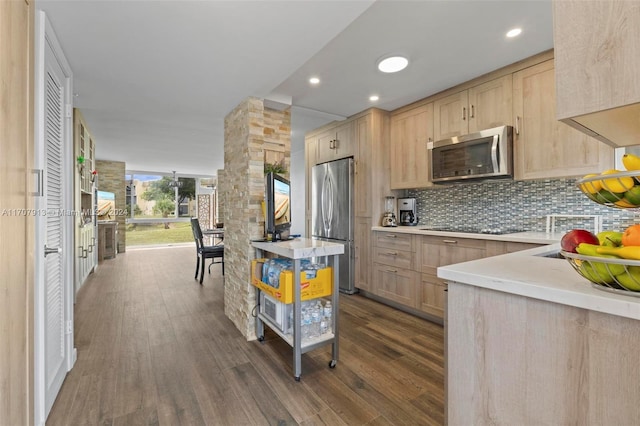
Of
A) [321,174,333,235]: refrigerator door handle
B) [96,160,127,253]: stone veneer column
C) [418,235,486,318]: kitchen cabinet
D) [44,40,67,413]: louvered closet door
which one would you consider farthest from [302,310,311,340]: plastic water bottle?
[96,160,127,253]: stone veneer column

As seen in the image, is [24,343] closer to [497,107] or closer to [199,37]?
[199,37]

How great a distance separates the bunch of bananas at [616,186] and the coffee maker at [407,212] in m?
2.89

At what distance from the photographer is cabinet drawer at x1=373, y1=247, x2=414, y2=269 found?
307 cm

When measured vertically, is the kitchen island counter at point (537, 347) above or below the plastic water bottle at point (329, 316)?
above

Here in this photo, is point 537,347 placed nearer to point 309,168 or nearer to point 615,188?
point 615,188

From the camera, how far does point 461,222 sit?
3.25 m

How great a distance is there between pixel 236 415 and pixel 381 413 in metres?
0.80

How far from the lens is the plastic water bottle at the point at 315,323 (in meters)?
2.09

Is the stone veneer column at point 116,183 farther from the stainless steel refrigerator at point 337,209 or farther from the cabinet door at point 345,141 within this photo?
the cabinet door at point 345,141

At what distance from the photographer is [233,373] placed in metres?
1.98

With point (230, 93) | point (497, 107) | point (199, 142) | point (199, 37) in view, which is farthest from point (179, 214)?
point (497, 107)

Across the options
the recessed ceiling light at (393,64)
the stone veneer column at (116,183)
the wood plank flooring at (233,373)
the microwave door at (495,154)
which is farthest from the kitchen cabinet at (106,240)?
the microwave door at (495,154)

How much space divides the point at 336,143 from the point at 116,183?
20.5ft

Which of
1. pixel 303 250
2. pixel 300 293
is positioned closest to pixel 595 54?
pixel 303 250
